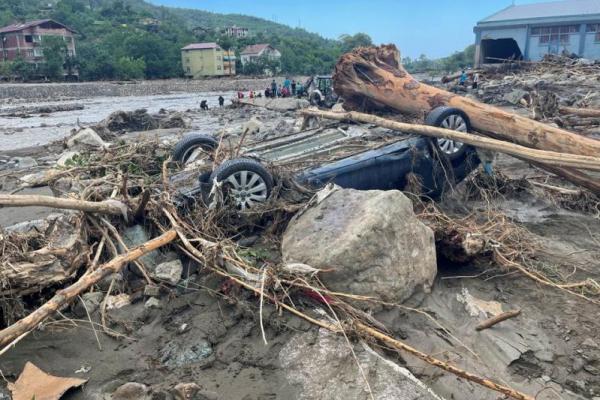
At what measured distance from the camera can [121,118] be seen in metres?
17.5

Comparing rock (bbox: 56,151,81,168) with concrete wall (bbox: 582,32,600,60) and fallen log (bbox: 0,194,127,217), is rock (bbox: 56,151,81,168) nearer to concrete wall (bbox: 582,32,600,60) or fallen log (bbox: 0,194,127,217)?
fallen log (bbox: 0,194,127,217)

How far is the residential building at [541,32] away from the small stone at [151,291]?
3406cm

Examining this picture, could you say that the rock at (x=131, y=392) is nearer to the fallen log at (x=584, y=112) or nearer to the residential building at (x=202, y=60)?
the fallen log at (x=584, y=112)

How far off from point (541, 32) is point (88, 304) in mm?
41548

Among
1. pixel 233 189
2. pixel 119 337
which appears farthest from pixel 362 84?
pixel 119 337

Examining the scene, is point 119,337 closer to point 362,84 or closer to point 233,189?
point 233,189

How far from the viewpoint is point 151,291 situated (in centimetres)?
443

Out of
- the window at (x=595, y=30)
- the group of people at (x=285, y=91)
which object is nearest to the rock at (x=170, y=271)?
the group of people at (x=285, y=91)

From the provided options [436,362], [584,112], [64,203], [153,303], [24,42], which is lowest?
Answer: [153,303]

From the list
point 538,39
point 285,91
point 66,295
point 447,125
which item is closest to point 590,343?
point 447,125

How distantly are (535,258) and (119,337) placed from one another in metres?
4.15

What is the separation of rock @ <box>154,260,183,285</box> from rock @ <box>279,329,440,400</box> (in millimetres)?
1349

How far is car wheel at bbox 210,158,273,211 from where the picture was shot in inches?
205

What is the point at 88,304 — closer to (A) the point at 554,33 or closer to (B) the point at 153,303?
(B) the point at 153,303
